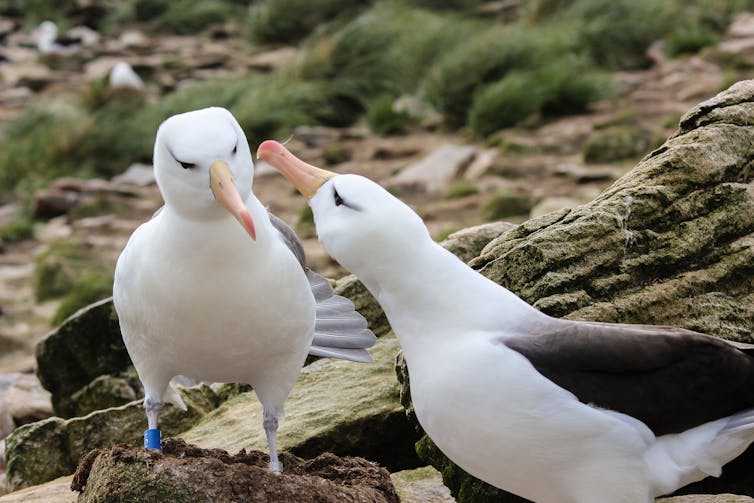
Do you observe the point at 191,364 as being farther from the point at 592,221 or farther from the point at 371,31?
the point at 371,31

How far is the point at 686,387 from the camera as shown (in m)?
3.33

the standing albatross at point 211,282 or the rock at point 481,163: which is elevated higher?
the standing albatross at point 211,282

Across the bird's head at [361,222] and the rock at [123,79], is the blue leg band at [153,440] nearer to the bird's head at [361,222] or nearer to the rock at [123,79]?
the bird's head at [361,222]

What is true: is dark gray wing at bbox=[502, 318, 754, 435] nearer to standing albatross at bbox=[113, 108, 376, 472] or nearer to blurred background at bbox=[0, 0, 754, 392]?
standing albatross at bbox=[113, 108, 376, 472]

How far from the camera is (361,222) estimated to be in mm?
3436

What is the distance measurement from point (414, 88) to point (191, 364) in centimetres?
1125

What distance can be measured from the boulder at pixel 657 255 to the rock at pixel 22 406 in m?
3.20

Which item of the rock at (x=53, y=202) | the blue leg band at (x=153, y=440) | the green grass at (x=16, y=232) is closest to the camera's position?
the blue leg band at (x=153, y=440)

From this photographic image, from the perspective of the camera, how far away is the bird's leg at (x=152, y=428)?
3.96 m

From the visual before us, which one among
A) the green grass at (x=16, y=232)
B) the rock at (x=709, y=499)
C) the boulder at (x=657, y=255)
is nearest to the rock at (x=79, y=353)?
the boulder at (x=657, y=255)

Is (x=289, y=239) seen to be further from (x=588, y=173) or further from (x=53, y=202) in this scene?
(x=53, y=202)

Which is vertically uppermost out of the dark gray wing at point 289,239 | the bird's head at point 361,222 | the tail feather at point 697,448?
the bird's head at point 361,222

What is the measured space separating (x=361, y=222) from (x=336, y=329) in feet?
4.45

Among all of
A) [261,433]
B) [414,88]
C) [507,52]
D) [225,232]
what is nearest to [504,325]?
[225,232]
